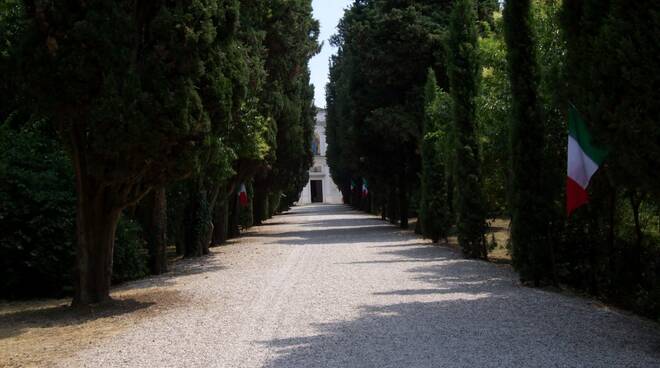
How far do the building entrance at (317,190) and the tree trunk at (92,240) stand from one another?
9242 cm

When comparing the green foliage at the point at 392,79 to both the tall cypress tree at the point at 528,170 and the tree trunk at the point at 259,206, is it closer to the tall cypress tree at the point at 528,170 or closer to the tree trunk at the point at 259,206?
the tree trunk at the point at 259,206

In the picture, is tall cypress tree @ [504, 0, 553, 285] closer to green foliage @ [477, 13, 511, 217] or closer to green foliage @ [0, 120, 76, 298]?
green foliage @ [477, 13, 511, 217]

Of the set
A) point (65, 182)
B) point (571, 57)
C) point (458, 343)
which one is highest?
point (571, 57)

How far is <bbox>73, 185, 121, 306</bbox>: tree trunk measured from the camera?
1003 centimetres

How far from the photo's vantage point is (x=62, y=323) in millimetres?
9094

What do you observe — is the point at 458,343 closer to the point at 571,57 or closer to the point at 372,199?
the point at 571,57

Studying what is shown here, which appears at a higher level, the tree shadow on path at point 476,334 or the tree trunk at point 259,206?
the tree trunk at point 259,206

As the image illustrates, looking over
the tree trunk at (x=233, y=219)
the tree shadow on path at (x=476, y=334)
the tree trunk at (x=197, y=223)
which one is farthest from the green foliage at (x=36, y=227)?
the tree trunk at (x=233, y=219)

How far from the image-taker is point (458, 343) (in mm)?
6727

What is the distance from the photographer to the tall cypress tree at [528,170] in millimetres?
11281

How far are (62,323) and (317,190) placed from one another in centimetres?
9580

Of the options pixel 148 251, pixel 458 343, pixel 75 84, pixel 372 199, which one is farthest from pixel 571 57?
pixel 372 199

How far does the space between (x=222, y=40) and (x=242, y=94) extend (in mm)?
845

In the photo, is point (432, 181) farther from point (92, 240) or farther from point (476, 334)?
point (476, 334)
